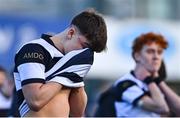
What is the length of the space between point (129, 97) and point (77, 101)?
2079mm

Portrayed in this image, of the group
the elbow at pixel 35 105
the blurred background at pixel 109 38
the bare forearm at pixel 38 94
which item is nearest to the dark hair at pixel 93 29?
the bare forearm at pixel 38 94

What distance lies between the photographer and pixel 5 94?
8258mm

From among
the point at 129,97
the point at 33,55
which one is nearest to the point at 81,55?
the point at 33,55

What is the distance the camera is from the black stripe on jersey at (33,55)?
4.34 metres

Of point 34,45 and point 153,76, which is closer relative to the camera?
point 34,45

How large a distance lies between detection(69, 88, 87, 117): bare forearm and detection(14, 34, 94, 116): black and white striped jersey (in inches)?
5.2

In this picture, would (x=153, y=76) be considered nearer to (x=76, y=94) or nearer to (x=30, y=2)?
(x=76, y=94)

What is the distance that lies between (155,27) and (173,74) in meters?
1.00

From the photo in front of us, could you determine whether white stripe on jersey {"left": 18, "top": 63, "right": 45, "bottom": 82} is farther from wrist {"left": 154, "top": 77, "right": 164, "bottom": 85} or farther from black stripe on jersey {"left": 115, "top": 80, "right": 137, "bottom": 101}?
wrist {"left": 154, "top": 77, "right": 164, "bottom": 85}

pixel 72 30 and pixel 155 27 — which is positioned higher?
pixel 72 30

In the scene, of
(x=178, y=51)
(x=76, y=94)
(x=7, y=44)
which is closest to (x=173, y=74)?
(x=178, y=51)

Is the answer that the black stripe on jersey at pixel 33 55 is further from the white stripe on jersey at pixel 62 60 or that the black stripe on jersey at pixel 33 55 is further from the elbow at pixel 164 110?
the elbow at pixel 164 110

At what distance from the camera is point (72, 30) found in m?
4.44

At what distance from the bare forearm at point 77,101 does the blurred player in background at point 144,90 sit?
199cm
